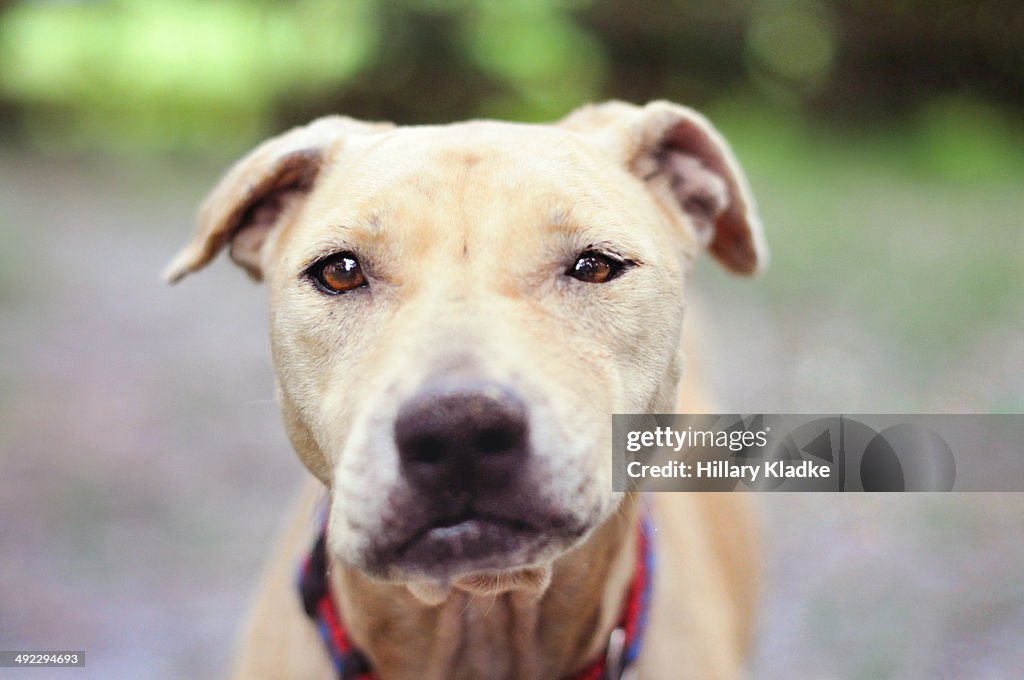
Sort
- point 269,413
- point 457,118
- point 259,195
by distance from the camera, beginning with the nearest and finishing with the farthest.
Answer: point 259,195 → point 269,413 → point 457,118

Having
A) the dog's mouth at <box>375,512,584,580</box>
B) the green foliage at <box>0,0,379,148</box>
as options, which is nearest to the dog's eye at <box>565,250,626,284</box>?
the dog's mouth at <box>375,512,584,580</box>

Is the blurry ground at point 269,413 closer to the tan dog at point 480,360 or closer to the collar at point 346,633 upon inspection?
the tan dog at point 480,360

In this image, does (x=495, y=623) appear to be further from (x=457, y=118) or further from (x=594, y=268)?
(x=457, y=118)

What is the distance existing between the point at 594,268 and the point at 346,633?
120 cm

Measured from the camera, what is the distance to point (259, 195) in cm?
295

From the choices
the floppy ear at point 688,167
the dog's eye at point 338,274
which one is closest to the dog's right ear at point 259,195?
the dog's eye at point 338,274

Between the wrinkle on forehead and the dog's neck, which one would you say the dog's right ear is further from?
the dog's neck

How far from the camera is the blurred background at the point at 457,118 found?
16.3 feet

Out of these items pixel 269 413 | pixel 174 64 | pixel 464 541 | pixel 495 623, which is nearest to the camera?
pixel 464 541

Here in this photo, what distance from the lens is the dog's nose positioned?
1.91 m

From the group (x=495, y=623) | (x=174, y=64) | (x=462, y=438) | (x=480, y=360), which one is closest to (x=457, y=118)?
(x=174, y=64)

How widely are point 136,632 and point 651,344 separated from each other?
3.32 m

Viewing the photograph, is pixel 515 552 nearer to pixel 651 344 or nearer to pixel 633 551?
pixel 651 344

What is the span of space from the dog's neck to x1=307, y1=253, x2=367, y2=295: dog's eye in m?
0.74
